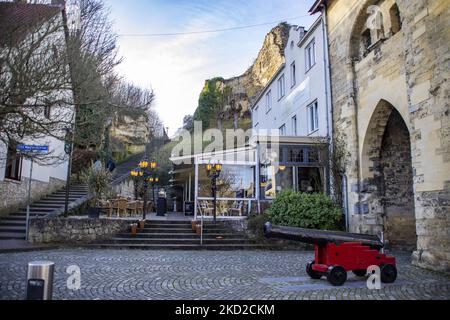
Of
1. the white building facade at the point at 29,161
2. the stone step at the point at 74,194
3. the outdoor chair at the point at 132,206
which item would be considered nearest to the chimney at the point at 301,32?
the outdoor chair at the point at 132,206

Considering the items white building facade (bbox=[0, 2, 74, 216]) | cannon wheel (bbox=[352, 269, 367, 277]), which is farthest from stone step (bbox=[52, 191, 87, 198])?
cannon wheel (bbox=[352, 269, 367, 277])

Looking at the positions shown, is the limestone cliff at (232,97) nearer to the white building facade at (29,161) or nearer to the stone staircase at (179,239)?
the white building facade at (29,161)

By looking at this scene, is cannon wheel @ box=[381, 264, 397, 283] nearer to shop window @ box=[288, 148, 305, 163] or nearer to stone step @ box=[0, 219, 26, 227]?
shop window @ box=[288, 148, 305, 163]

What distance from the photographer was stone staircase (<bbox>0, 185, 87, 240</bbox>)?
12000 millimetres

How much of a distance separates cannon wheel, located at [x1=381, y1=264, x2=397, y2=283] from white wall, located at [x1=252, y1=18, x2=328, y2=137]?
8.28 metres

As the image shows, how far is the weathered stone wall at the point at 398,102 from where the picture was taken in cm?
775

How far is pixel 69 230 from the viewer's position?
1141 cm

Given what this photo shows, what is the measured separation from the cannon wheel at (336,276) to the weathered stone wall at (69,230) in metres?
7.75

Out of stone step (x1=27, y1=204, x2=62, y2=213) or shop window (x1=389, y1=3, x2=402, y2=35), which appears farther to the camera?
stone step (x1=27, y1=204, x2=62, y2=213)

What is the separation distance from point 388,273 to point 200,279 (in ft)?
11.0

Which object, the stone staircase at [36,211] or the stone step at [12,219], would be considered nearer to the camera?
the stone staircase at [36,211]

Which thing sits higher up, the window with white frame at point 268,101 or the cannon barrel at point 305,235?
the window with white frame at point 268,101

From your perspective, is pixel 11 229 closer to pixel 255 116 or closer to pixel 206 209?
pixel 206 209
